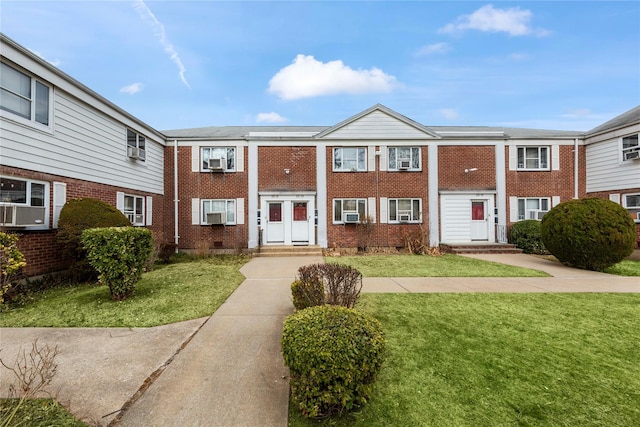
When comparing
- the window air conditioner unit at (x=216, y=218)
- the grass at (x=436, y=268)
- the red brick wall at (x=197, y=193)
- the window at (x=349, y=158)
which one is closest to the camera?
the grass at (x=436, y=268)

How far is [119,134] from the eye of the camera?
10.3m

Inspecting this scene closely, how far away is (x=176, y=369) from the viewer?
10.2ft

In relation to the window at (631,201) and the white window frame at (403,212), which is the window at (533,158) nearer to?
the window at (631,201)

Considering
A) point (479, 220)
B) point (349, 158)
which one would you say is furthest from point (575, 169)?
point (349, 158)

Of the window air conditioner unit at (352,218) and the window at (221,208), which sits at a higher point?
the window at (221,208)

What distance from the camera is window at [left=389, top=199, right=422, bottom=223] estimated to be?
13.6 meters

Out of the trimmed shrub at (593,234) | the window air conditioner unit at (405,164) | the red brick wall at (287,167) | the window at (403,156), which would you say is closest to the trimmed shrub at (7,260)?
the red brick wall at (287,167)

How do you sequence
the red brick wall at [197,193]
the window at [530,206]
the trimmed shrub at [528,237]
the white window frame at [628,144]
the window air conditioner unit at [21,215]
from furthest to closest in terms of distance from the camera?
the window at [530,206]
the red brick wall at [197,193]
the trimmed shrub at [528,237]
the white window frame at [628,144]
the window air conditioner unit at [21,215]

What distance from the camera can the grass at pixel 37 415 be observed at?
6.66ft

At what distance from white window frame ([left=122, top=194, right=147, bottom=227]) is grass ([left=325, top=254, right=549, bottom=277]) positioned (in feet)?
29.3

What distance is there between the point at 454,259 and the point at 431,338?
7.98 m

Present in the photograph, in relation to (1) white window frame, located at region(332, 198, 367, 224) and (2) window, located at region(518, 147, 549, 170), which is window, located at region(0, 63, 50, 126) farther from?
(2) window, located at region(518, 147, 549, 170)

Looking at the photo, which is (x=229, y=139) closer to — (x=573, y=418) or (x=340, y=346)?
(x=340, y=346)

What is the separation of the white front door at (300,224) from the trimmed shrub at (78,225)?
24.0 feet
